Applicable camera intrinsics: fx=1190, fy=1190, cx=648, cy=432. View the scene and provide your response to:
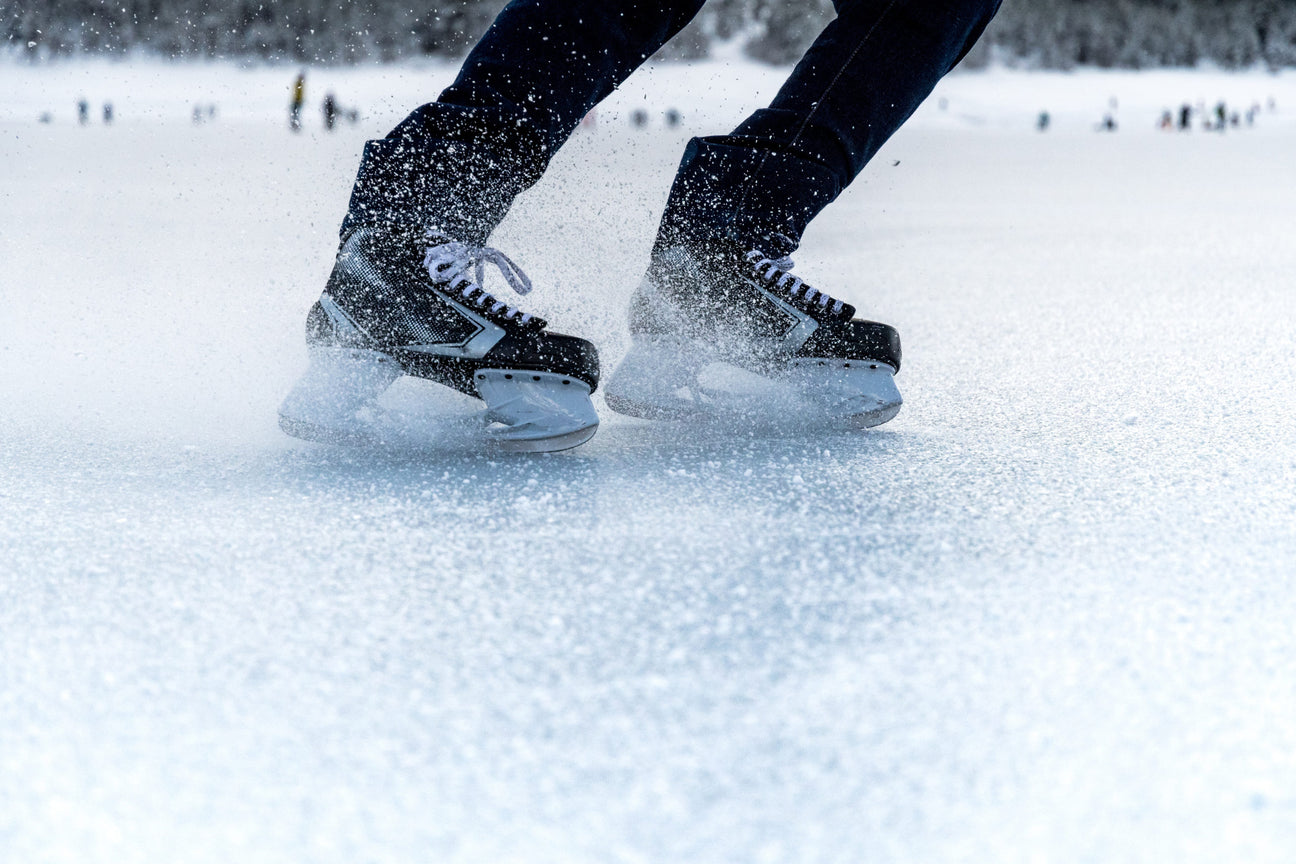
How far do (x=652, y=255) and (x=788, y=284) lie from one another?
0.37 ft

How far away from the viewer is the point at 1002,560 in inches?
22.2

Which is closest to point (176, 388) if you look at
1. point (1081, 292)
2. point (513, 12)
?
point (513, 12)

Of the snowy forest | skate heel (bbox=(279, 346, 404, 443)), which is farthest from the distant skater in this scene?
the snowy forest

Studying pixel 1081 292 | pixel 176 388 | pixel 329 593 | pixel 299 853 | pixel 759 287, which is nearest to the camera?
pixel 299 853

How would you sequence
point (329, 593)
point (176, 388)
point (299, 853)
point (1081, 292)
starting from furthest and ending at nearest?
point (1081, 292), point (176, 388), point (329, 593), point (299, 853)

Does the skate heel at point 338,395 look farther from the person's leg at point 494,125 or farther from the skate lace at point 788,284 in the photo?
the skate lace at point 788,284

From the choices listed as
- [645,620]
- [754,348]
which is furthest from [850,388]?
[645,620]

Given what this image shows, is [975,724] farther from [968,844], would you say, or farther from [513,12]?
[513,12]

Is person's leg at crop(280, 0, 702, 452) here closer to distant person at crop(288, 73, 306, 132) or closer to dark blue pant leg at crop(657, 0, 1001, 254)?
dark blue pant leg at crop(657, 0, 1001, 254)

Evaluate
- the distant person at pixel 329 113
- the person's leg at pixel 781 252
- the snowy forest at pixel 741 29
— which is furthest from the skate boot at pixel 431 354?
the snowy forest at pixel 741 29

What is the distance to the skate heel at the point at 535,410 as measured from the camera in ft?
2.53

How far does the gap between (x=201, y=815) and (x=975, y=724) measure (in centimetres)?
25

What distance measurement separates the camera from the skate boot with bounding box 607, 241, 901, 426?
33.6 inches

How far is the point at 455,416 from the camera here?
2.62 ft
